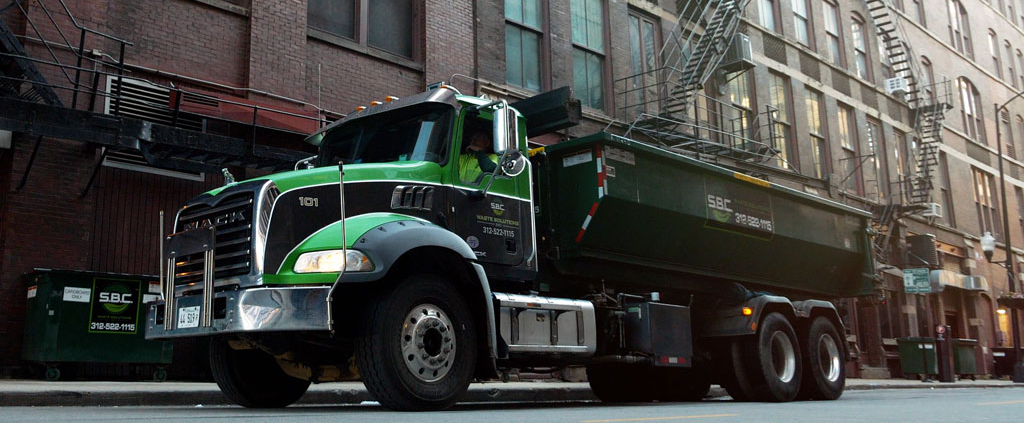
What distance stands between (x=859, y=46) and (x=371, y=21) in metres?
21.2

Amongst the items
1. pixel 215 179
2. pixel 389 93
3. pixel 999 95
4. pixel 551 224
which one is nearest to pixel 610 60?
pixel 389 93

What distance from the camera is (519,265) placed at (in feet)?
29.2

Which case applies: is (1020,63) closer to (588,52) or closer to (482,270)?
(588,52)

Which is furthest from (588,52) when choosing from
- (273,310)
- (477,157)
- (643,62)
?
(273,310)

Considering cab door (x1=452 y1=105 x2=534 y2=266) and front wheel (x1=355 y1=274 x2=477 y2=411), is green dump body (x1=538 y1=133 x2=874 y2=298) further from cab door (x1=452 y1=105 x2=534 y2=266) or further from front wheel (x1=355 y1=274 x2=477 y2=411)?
front wheel (x1=355 y1=274 x2=477 y2=411)

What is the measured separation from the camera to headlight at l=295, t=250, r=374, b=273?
22.7 ft

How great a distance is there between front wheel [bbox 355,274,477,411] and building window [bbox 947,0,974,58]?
35889 millimetres

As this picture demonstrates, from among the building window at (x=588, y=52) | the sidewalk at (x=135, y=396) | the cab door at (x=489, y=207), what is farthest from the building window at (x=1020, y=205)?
the cab door at (x=489, y=207)

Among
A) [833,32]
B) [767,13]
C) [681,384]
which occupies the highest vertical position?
[833,32]

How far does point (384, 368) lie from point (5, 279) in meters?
7.45

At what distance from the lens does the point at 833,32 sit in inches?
1215

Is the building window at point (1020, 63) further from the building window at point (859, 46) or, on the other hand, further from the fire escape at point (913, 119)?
the building window at point (859, 46)

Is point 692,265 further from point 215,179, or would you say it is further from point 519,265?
point 215,179

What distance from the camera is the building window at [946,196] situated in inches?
1340
